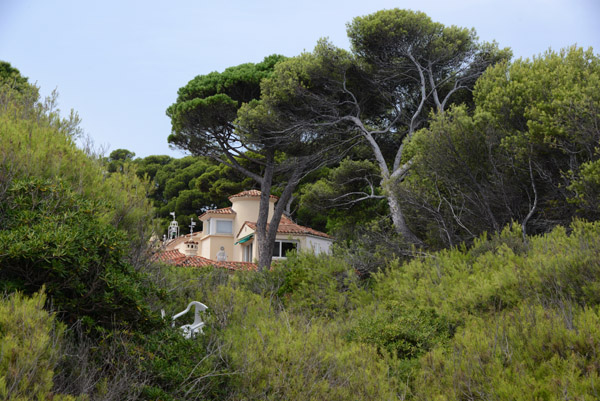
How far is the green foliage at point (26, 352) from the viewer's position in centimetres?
347

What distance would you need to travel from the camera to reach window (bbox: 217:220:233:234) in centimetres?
3023

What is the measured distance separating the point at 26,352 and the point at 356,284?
35.3 feet

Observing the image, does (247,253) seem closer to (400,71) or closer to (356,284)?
(400,71)

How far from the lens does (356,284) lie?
1374 cm

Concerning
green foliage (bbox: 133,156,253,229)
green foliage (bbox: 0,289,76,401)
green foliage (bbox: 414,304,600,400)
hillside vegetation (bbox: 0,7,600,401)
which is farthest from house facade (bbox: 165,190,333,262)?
green foliage (bbox: 0,289,76,401)

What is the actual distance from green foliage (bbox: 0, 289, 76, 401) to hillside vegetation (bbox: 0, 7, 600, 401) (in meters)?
0.01

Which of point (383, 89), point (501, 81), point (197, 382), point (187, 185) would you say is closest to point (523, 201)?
point (501, 81)

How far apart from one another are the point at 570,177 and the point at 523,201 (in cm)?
227

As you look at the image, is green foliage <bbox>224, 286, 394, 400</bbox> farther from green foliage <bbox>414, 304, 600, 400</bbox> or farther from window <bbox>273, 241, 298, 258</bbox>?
window <bbox>273, 241, 298, 258</bbox>

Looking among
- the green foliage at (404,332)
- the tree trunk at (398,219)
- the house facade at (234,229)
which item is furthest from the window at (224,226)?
the green foliage at (404,332)

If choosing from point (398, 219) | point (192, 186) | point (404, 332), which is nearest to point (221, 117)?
point (398, 219)

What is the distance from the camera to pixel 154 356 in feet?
17.1

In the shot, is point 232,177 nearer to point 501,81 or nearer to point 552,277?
point 501,81

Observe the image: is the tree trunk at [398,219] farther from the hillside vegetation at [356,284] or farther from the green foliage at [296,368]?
the green foliage at [296,368]
